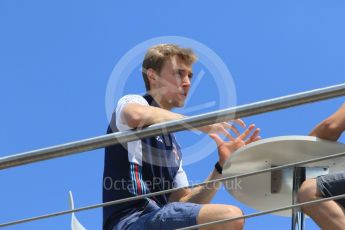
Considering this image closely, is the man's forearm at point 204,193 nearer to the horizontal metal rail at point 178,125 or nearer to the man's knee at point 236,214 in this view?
the man's knee at point 236,214

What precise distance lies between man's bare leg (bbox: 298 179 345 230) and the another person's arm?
259 millimetres

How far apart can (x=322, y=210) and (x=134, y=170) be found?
2.57 ft

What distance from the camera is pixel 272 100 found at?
137 inches

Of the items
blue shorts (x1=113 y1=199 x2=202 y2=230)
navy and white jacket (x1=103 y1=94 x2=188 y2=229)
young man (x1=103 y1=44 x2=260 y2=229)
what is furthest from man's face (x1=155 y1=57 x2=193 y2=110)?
blue shorts (x1=113 y1=199 x2=202 y2=230)

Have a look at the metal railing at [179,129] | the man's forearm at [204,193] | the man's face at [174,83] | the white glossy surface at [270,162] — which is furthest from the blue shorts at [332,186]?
the man's face at [174,83]

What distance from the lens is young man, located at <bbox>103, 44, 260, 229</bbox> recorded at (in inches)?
151

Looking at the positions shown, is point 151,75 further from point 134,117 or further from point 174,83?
point 134,117

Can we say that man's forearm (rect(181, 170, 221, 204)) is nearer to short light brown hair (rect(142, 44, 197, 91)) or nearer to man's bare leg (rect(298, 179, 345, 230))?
short light brown hair (rect(142, 44, 197, 91))

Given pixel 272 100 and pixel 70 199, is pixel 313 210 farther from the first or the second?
pixel 70 199

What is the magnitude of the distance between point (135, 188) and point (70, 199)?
37cm

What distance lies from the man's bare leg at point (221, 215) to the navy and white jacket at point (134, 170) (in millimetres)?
352

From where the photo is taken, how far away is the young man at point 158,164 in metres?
3.84

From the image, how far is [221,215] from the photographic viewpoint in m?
3.71

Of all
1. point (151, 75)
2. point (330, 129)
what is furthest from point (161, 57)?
point (330, 129)
